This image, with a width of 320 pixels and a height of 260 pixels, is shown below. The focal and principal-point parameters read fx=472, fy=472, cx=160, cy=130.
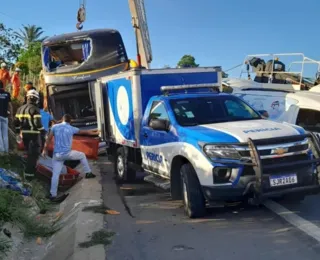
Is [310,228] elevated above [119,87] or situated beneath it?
situated beneath

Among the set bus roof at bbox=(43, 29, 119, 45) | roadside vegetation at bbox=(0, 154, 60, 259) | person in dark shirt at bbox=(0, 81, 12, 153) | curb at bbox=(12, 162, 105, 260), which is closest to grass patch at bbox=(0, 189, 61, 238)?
roadside vegetation at bbox=(0, 154, 60, 259)

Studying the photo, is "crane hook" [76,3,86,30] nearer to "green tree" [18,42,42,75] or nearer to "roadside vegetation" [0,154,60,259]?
"roadside vegetation" [0,154,60,259]

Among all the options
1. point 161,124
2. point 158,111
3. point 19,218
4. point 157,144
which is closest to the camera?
point 19,218

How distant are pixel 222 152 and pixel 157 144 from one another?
5.99 feet

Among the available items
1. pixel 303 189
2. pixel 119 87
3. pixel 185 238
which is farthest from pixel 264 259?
pixel 119 87

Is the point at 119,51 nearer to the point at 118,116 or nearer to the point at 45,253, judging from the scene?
the point at 118,116

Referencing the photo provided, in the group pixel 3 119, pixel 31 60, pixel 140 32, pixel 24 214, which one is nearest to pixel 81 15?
pixel 140 32

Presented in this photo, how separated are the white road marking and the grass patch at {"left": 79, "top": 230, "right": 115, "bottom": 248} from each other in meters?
2.49

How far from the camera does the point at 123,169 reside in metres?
10.1

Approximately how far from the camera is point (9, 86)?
18.6 m

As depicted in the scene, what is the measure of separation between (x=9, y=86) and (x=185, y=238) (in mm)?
14401

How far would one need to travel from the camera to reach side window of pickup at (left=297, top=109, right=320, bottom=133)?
30.7 feet

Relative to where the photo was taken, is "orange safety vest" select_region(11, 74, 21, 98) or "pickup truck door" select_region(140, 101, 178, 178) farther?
"orange safety vest" select_region(11, 74, 21, 98)

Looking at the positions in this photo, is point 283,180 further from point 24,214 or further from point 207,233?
point 24,214
